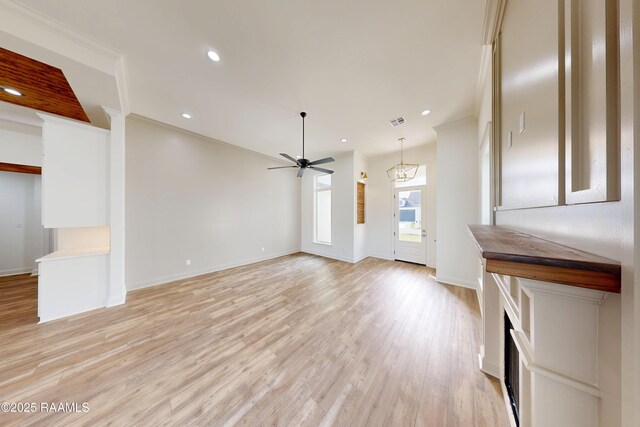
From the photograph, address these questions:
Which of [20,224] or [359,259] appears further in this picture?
[359,259]

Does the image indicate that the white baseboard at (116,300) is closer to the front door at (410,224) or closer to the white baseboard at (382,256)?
the white baseboard at (382,256)

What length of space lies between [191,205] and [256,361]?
11.6 ft

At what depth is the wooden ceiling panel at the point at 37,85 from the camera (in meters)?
2.04

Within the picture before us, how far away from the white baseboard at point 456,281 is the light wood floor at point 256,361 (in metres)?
0.46

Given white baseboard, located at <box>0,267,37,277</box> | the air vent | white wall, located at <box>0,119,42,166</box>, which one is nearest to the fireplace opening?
the air vent

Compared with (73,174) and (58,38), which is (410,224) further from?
(73,174)

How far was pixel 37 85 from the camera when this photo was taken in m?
2.39

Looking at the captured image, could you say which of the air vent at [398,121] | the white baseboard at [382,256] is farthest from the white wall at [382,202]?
the air vent at [398,121]

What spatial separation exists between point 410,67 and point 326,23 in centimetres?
115

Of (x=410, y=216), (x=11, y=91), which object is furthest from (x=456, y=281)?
(x=11, y=91)

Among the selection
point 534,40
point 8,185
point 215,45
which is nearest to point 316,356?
point 534,40

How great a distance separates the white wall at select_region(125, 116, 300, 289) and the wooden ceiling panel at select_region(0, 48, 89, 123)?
72 cm

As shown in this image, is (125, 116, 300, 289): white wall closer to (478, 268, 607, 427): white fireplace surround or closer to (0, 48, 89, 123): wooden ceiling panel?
(0, 48, 89, 123): wooden ceiling panel

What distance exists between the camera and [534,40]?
1.06 metres
